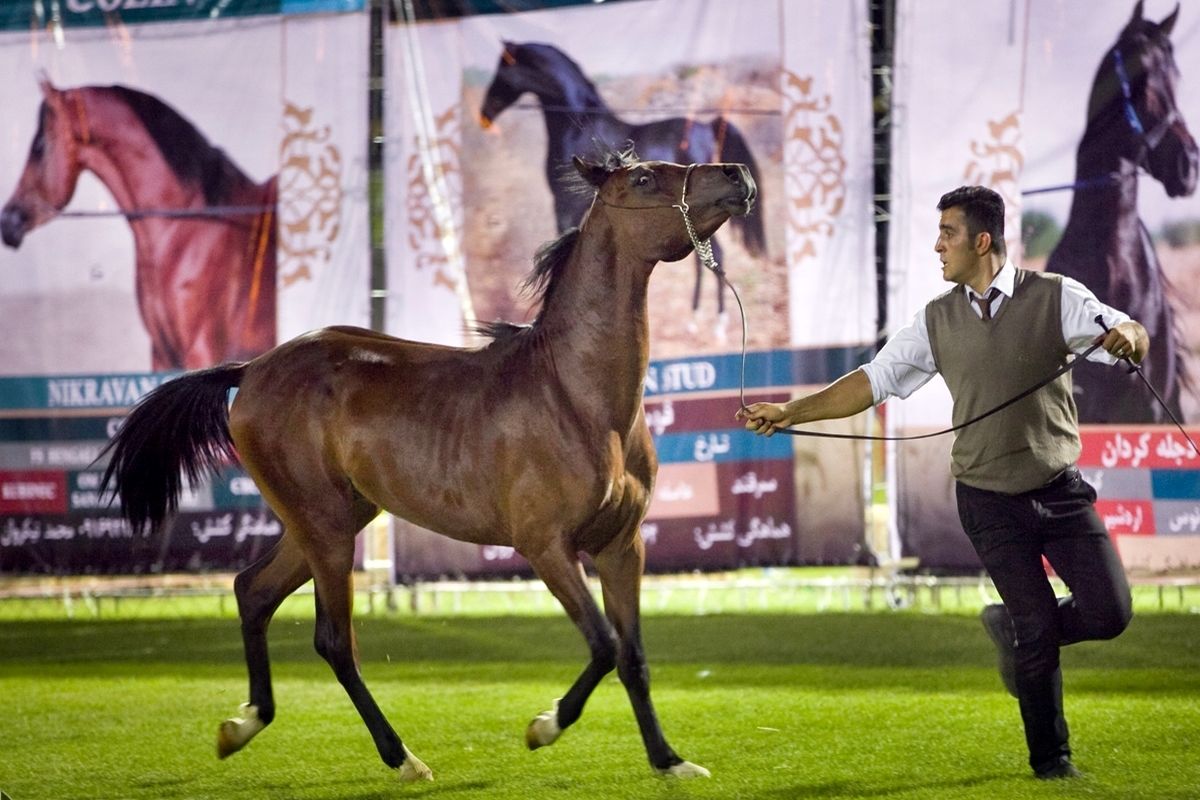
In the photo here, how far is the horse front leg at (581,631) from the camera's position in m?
4.29

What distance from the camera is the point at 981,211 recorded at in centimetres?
415

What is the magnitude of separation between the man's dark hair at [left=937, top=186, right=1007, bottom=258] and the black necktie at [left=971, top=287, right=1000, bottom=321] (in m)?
0.12

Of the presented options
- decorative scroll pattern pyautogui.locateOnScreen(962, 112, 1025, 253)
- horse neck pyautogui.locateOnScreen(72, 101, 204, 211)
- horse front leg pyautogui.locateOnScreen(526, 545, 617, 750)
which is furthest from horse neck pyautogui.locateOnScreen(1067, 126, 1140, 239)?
horse neck pyautogui.locateOnScreen(72, 101, 204, 211)

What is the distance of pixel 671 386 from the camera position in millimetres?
8680

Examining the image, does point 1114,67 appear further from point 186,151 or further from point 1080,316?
point 186,151

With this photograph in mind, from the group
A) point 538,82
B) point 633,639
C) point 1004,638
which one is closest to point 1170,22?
point 538,82

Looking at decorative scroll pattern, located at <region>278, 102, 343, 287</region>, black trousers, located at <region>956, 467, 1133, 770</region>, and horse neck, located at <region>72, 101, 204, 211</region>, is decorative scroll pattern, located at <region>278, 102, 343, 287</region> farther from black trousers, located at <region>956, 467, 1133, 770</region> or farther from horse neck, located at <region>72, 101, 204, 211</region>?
black trousers, located at <region>956, 467, 1133, 770</region>

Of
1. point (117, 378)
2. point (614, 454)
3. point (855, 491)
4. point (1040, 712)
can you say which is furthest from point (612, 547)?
point (117, 378)

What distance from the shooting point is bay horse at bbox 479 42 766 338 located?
28.1 ft

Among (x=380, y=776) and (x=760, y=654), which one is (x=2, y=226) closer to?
(x=760, y=654)

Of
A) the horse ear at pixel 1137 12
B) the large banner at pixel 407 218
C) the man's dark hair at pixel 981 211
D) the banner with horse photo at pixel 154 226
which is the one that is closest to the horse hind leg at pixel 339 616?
the man's dark hair at pixel 981 211

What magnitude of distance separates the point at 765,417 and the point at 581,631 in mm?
844

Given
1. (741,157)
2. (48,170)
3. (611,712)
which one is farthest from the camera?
(48,170)

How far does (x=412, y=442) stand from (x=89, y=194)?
551 cm
